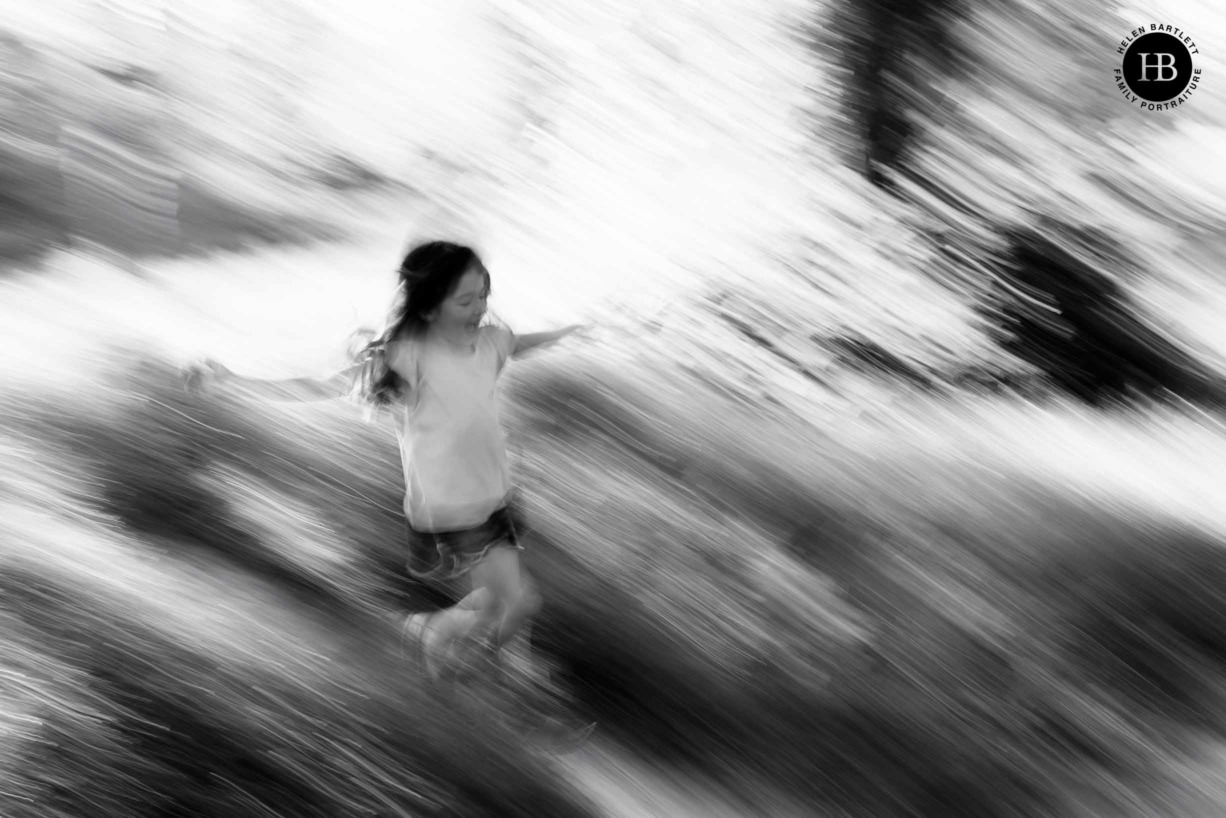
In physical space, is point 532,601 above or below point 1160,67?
below

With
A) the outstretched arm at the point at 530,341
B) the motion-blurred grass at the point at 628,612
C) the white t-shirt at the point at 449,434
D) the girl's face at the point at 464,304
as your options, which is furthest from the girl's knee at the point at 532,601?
the girl's face at the point at 464,304

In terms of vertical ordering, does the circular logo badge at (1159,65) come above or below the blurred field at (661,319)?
above

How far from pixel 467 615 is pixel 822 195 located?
137cm

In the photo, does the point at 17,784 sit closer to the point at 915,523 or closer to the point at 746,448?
the point at 746,448

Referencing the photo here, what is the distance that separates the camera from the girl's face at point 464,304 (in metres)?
1.95

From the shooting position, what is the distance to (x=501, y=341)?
2.09 m

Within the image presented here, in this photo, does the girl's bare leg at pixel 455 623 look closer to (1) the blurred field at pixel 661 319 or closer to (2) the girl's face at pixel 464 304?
(1) the blurred field at pixel 661 319

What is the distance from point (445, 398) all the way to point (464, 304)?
17 centimetres

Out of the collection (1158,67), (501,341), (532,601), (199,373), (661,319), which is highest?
(1158,67)

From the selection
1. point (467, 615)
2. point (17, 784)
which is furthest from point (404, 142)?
point (17, 784)

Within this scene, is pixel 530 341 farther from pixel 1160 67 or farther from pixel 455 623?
pixel 1160 67

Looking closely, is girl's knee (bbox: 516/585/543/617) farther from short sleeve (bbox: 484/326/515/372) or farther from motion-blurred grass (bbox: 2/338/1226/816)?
short sleeve (bbox: 484/326/515/372)

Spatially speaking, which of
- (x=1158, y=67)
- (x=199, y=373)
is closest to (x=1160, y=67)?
(x=1158, y=67)

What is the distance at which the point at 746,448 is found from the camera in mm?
2736
